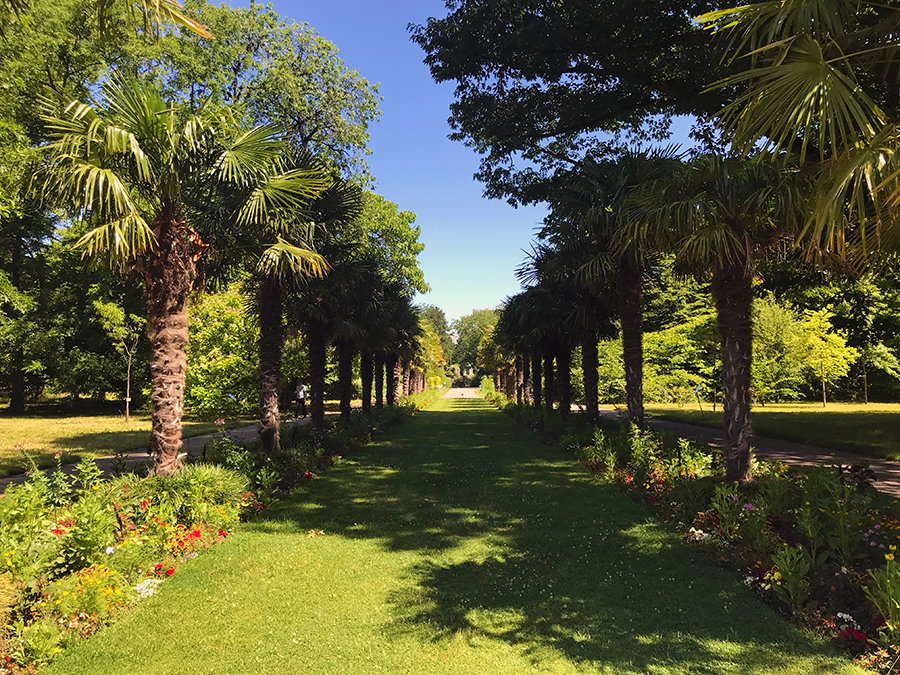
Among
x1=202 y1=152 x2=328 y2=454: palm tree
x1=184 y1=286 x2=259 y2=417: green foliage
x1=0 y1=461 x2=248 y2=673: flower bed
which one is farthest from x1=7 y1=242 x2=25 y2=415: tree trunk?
x1=0 y1=461 x2=248 y2=673: flower bed

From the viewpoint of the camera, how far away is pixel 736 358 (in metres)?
7.35

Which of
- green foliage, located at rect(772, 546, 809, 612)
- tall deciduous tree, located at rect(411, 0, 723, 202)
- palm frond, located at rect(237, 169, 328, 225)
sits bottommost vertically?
green foliage, located at rect(772, 546, 809, 612)

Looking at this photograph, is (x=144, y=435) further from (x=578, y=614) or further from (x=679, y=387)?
(x=679, y=387)

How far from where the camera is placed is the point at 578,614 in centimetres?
444

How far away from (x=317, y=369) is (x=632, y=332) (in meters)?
8.66

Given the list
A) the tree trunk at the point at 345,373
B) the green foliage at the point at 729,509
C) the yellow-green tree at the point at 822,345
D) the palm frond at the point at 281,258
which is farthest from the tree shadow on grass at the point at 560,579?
the yellow-green tree at the point at 822,345

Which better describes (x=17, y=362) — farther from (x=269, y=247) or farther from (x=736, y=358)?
(x=736, y=358)

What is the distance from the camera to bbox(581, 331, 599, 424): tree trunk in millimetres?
15242

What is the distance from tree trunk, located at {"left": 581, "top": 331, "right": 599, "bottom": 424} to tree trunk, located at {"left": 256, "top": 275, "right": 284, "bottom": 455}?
9.48 meters

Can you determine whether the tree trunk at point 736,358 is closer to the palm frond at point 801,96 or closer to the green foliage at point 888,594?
the green foliage at point 888,594

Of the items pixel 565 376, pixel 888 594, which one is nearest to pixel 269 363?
pixel 888 594

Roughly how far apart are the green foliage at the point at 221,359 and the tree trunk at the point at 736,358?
22751 mm

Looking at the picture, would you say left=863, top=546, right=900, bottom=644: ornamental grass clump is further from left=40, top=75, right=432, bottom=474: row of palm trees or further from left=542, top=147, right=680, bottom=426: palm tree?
left=40, top=75, right=432, bottom=474: row of palm trees

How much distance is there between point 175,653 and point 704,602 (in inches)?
185
